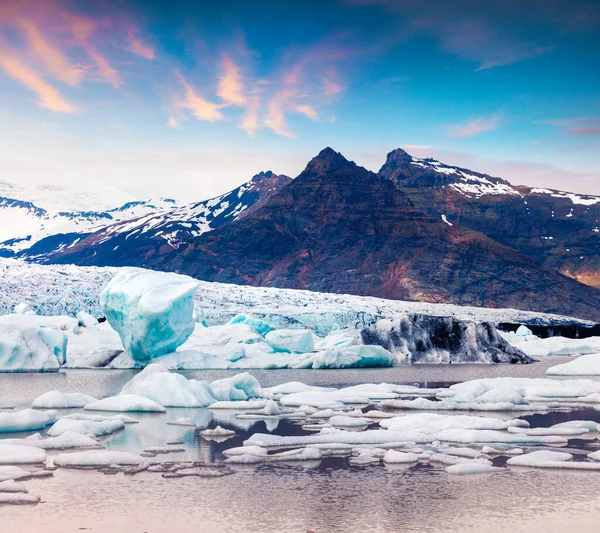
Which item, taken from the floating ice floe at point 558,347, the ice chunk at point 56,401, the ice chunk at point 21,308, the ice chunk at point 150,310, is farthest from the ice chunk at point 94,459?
the floating ice floe at point 558,347

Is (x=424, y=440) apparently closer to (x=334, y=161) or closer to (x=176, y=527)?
(x=176, y=527)

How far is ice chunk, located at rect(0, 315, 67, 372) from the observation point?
28.6 metres

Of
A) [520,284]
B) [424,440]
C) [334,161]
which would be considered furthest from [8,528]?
[334,161]

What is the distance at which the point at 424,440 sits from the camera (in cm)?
1216

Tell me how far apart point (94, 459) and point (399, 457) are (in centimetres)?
416

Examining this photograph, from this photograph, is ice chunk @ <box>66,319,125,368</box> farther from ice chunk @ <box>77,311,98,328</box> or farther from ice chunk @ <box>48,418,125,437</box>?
ice chunk @ <box>48,418,125,437</box>

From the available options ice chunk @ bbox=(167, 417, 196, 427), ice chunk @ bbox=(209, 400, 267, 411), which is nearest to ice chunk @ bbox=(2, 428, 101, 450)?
ice chunk @ bbox=(167, 417, 196, 427)

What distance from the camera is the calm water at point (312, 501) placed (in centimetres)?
728

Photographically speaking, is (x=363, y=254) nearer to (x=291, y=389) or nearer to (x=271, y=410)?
(x=291, y=389)

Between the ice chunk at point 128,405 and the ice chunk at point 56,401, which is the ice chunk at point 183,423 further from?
the ice chunk at point 56,401

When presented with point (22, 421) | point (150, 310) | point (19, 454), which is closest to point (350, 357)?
point (150, 310)

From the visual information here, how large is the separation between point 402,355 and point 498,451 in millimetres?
25517

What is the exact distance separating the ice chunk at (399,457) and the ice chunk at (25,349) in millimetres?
21449

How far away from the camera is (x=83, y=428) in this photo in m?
12.5
